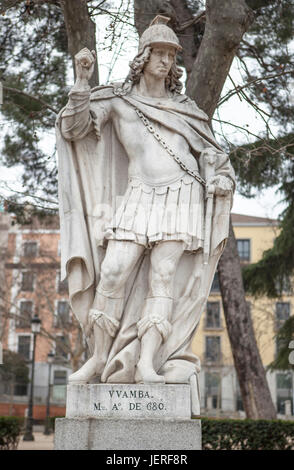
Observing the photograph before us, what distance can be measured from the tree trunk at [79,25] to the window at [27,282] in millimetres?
19141

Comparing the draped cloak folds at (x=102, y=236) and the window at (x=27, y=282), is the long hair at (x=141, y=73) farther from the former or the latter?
the window at (x=27, y=282)

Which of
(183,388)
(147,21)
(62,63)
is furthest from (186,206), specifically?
(62,63)

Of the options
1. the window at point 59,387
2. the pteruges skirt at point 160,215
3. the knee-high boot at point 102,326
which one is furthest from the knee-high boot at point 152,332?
the window at point 59,387

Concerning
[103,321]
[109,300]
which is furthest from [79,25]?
[103,321]

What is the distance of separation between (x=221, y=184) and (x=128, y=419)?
193cm

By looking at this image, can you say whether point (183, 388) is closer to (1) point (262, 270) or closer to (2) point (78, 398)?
(2) point (78, 398)

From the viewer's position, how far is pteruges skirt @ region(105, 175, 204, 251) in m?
5.13

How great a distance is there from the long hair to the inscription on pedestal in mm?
2507

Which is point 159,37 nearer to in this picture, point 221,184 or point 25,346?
point 221,184

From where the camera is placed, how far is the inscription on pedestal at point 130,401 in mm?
4695

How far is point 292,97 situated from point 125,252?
8825 mm

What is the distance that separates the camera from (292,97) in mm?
12898

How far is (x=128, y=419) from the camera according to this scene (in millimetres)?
4629

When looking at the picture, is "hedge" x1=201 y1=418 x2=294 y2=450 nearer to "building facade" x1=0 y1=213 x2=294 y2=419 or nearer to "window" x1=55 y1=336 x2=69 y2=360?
"window" x1=55 y1=336 x2=69 y2=360
